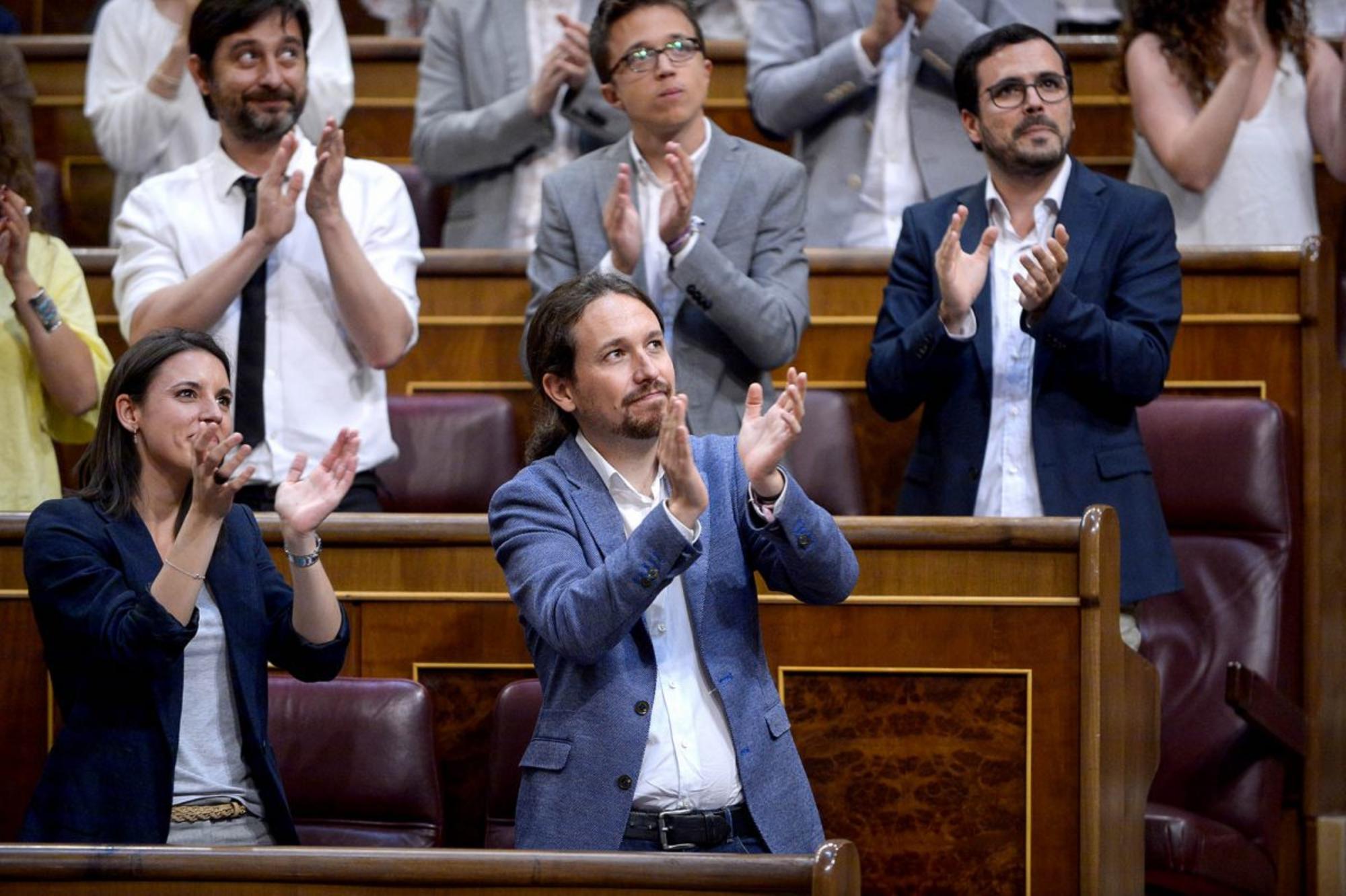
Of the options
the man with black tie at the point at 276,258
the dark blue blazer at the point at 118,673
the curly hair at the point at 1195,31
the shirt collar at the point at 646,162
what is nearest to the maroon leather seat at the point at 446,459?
the man with black tie at the point at 276,258

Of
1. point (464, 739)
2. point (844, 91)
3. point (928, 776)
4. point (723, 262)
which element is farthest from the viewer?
point (844, 91)

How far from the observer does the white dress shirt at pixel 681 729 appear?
165 centimetres

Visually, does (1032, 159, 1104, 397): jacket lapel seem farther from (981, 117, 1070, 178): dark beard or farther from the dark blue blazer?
the dark blue blazer

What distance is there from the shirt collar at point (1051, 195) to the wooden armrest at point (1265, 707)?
63cm

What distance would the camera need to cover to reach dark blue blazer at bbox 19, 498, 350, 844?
5.64 ft

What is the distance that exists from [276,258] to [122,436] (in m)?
0.66

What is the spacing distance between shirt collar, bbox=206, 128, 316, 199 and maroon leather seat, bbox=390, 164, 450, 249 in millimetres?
930

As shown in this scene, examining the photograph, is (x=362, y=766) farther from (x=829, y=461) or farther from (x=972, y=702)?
(x=829, y=461)

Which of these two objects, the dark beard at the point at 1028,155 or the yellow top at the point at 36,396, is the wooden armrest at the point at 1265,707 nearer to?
the dark beard at the point at 1028,155

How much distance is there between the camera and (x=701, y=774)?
1.65 metres

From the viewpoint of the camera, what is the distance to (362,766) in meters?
1.92

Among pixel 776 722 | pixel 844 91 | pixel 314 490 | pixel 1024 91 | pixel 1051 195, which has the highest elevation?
pixel 844 91

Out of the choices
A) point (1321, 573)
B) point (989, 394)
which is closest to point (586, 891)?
point (989, 394)

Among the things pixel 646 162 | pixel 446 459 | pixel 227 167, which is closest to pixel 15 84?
pixel 227 167
